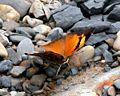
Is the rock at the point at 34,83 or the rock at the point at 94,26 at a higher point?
the rock at the point at 94,26

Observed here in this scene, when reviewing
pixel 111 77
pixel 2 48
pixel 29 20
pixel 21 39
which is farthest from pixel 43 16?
pixel 111 77

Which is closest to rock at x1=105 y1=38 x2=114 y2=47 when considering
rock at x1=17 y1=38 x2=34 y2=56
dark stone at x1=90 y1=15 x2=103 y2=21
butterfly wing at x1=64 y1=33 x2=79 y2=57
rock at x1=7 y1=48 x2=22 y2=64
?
butterfly wing at x1=64 y1=33 x2=79 y2=57

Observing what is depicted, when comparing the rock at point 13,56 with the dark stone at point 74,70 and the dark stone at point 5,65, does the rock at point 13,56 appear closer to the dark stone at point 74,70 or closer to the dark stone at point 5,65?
the dark stone at point 5,65

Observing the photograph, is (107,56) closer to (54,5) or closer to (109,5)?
(109,5)

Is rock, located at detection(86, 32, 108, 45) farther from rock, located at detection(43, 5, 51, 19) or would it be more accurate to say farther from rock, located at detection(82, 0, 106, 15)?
rock, located at detection(43, 5, 51, 19)

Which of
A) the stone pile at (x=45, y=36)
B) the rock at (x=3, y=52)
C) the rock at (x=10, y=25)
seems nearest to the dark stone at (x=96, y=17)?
the stone pile at (x=45, y=36)

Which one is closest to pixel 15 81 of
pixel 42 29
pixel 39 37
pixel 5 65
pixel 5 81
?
pixel 5 81
